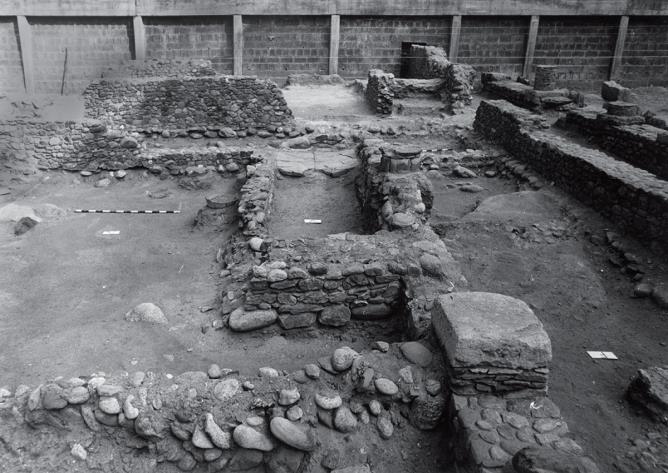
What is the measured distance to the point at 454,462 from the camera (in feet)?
12.0

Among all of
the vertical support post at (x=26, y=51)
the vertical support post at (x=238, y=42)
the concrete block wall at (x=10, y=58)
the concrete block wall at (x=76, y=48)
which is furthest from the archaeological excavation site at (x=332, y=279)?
the concrete block wall at (x=10, y=58)

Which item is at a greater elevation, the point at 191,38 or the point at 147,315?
the point at 191,38

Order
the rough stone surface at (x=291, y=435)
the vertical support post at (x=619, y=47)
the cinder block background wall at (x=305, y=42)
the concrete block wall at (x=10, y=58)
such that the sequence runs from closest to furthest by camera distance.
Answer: the rough stone surface at (x=291, y=435) → the concrete block wall at (x=10, y=58) → the cinder block background wall at (x=305, y=42) → the vertical support post at (x=619, y=47)

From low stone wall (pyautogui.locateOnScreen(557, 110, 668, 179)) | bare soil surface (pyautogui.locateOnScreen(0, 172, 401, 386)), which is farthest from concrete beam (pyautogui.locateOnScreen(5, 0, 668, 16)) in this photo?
bare soil surface (pyautogui.locateOnScreen(0, 172, 401, 386))

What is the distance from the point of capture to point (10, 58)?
20.0 m

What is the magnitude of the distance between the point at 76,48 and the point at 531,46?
17118 mm

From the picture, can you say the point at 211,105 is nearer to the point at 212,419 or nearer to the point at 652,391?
the point at 212,419

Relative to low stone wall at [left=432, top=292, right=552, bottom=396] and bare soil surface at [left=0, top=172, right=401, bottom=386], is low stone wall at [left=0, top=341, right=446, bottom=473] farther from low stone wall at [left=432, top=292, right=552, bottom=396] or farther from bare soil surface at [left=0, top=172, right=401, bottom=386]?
bare soil surface at [left=0, top=172, right=401, bottom=386]

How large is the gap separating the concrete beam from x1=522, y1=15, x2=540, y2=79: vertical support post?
1.14 ft

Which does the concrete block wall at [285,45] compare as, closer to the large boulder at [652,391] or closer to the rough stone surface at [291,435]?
the large boulder at [652,391]

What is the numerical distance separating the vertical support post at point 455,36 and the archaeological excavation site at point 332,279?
11.8ft

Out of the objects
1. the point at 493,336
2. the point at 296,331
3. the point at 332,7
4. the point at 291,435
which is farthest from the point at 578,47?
the point at 291,435

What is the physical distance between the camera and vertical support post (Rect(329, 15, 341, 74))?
20.1 metres

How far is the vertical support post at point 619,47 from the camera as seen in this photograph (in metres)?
21.1
